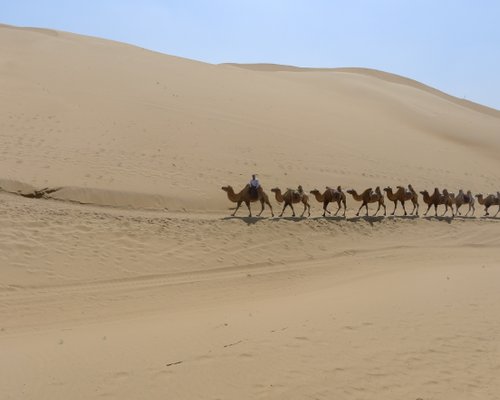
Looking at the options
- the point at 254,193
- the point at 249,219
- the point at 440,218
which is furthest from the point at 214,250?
the point at 440,218

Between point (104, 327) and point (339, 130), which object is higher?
point (339, 130)

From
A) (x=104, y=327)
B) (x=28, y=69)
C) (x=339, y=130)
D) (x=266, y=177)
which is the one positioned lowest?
(x=104, y=327)

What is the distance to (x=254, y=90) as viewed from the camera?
30.3 m

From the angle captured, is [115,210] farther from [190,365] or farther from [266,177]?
[190,365]

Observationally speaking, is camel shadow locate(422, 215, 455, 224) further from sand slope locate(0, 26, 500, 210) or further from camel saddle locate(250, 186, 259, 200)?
camel saddle locate(250, 186, 259, 200)

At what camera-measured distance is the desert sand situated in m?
5.84

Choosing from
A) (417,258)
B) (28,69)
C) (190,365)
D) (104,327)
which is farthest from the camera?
(28,69)

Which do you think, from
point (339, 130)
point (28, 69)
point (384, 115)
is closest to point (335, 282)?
point (339, 130)

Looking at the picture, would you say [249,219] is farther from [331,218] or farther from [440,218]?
[440,218]

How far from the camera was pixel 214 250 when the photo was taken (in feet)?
42.2

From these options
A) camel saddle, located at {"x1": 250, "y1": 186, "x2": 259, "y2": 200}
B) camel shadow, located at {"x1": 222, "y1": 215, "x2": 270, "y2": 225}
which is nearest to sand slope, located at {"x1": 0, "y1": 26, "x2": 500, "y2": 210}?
camel saddle, located at {"x1": 250, "y1": 186, "x2": 259, "y2": 200}

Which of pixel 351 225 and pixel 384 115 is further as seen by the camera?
pixel 384 115

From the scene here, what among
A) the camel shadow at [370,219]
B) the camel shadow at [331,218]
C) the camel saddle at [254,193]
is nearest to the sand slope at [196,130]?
the camel saddle at [254,193]

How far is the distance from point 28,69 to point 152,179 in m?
12.1
